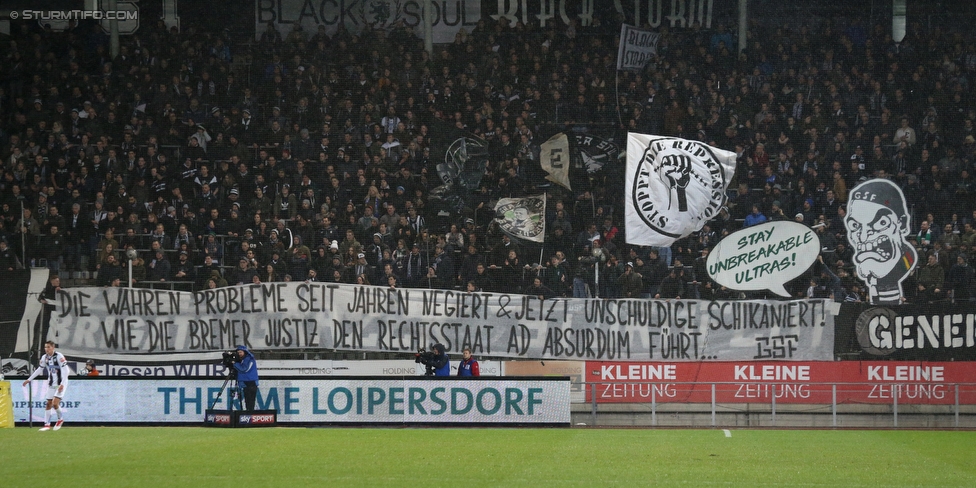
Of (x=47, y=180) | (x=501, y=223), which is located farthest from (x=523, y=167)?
(x=47, y=180)

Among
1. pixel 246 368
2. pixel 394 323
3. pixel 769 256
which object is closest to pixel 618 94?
pixel 769 256

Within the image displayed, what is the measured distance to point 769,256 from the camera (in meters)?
21.6

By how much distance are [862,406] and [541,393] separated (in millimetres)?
6631

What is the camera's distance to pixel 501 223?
23.1 m

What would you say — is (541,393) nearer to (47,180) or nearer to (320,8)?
(47,180)

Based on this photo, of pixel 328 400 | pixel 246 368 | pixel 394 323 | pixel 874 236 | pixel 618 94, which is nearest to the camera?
pixel 246 368

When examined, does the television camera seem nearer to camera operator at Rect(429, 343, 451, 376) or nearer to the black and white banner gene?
camera operator at Rect(429, 343, 451, 376)

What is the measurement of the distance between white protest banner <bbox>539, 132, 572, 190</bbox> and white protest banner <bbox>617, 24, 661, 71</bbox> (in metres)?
3.88

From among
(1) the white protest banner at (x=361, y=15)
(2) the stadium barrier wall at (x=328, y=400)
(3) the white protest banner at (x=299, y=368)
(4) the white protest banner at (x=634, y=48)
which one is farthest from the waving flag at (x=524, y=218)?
(1) the white protest banner at (x=361, y=15)

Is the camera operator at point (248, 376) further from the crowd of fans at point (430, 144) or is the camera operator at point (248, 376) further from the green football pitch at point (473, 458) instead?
the crowd of fans at point (430, 144)

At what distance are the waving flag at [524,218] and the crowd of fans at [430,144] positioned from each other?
288 mm

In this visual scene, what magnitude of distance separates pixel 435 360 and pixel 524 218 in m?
4.87

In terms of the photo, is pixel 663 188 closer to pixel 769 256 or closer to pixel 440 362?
pixel 769 256

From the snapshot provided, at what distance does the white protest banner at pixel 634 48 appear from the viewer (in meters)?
27.1
